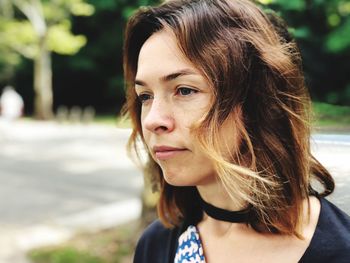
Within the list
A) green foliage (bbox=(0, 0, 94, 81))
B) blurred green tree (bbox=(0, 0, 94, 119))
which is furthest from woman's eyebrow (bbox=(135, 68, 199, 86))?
green foliage (bbox=(0, 0, 94, 81))

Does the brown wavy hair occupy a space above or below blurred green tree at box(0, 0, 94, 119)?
above

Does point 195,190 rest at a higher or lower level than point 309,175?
lower

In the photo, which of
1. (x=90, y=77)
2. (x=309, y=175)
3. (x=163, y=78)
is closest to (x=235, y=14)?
(x=163, y=78)

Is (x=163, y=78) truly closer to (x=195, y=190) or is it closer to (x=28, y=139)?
(x=195, y=190)

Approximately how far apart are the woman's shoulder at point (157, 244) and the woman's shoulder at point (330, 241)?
0.52 meters

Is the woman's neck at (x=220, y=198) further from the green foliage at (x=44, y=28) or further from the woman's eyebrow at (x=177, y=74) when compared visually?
the green foliage at (x=44, y=28)

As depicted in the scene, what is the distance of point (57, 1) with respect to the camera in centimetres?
1727

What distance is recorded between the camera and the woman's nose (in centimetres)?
138

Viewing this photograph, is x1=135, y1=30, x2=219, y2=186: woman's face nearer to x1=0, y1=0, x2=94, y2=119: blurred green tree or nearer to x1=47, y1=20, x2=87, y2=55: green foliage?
x1=0, y1=0, x2=94, y2=119: blurred green tree

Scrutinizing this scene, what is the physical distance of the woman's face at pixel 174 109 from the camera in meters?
1.37

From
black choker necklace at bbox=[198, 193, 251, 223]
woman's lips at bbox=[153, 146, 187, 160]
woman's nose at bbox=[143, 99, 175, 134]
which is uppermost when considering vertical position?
woman's nose at bbox=[143, 99, 175, 134]

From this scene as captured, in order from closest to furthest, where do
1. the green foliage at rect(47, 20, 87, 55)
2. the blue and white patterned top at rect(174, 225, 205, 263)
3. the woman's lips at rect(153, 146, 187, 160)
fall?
the woman's lips at rect(153, 146, 187, 160) → the blue and white patterned top at rect(174, 225, 205, 263) → the green foliage at rect(47, 20, 87, 55)

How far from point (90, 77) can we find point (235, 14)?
27.4m

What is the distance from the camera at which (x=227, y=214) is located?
1516 mm
